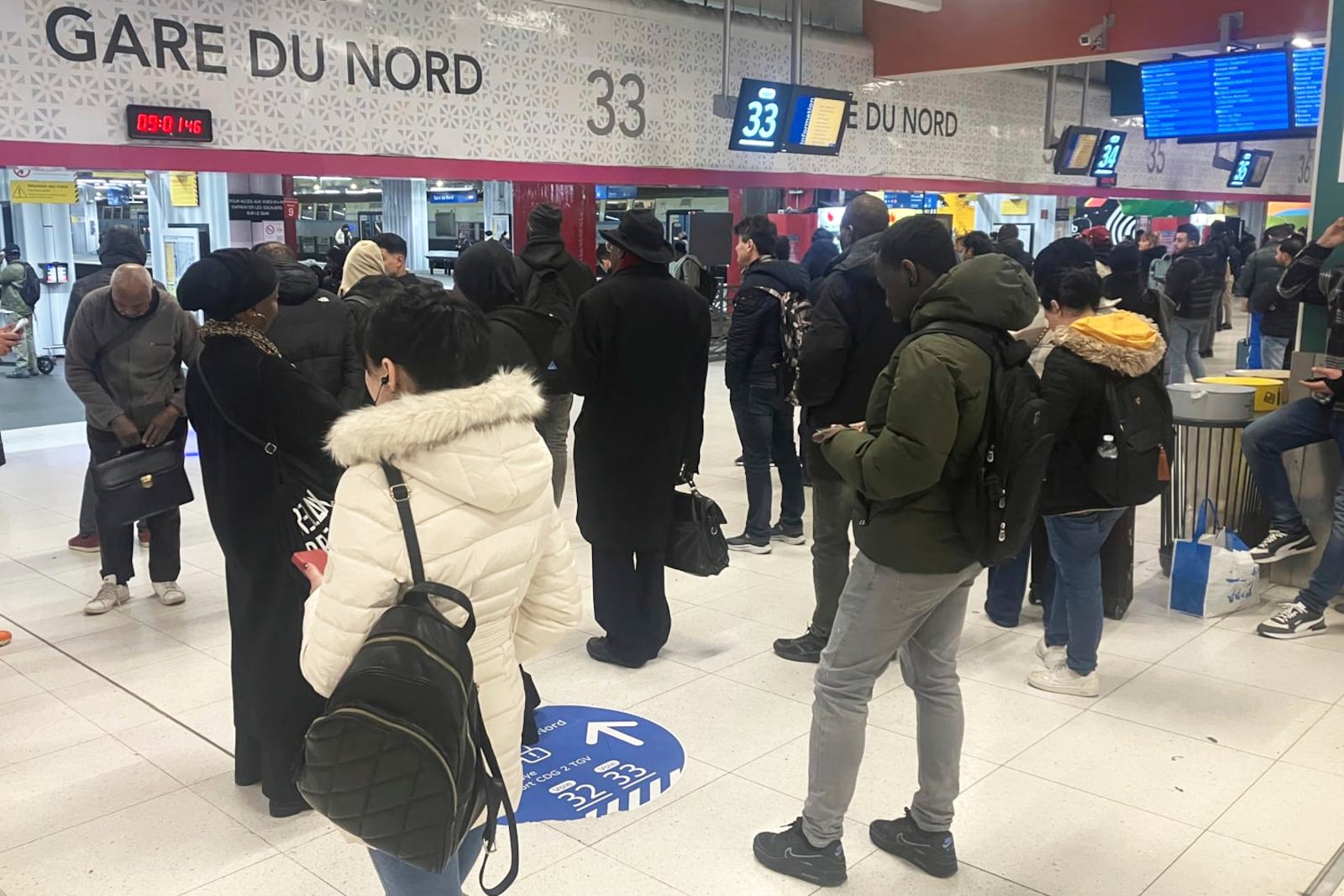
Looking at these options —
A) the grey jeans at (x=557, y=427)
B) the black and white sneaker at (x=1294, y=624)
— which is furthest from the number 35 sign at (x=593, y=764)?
the black and white sneaker at (x=1294, y=624)

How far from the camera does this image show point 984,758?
3383 millimetres

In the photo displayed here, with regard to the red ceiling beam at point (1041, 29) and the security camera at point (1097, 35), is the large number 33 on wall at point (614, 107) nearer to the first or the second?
the red ceiling beam at point (1041, 29)

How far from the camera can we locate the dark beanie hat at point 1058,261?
4168 mm

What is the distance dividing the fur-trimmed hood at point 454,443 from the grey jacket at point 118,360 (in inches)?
135

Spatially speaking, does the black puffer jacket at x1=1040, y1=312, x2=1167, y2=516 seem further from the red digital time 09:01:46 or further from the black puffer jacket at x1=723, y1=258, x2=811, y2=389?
the red digital time 09:01:46

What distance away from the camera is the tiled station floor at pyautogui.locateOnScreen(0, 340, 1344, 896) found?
276cm

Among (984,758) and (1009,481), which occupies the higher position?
(1009,481)

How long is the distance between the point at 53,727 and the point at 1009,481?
10.4ft

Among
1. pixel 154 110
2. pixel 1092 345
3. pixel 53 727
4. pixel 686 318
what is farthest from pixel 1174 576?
pixel 154 110

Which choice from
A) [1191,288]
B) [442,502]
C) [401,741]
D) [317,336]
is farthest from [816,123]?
[401,741]

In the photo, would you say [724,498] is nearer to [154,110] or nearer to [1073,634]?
[1073,634]

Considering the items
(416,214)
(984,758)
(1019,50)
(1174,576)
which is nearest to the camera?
(984,758)

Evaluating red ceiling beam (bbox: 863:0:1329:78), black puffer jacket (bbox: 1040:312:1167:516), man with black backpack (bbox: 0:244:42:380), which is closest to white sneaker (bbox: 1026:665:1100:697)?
black puffer jacket (bbox: 1040:312:1167:516)

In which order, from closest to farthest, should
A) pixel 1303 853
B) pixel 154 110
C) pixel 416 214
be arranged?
pixel 1303 853 → pixel 154 110 → pixel 416 214
